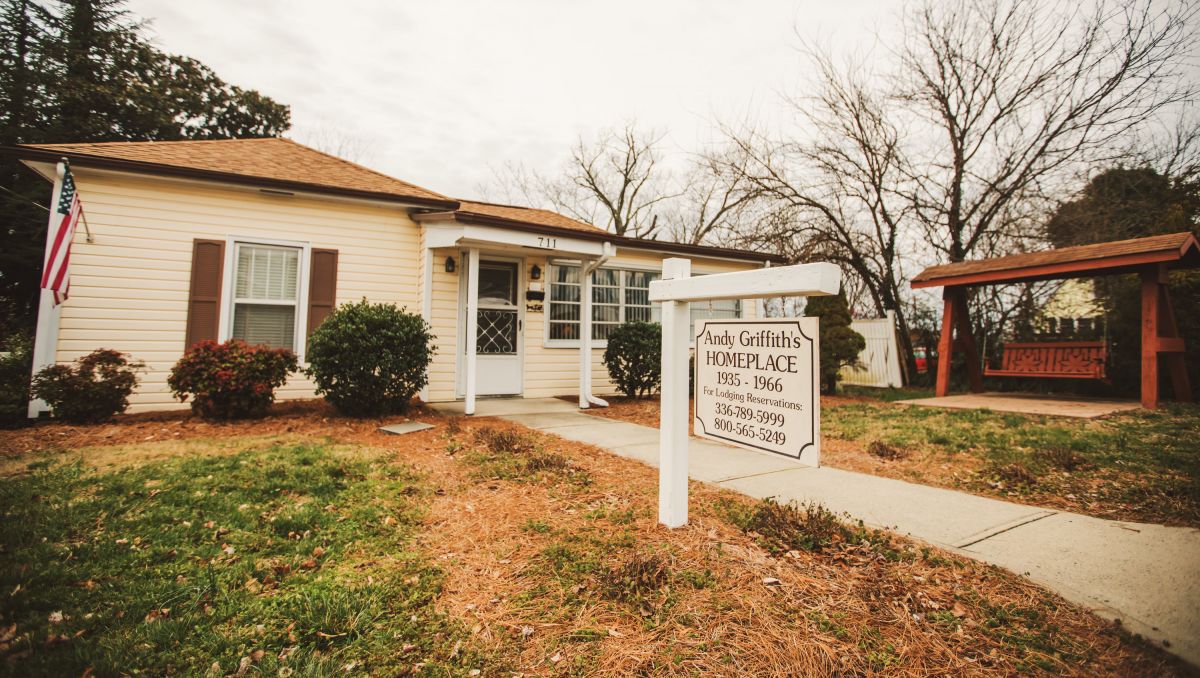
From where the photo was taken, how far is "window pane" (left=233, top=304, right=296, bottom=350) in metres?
7.21

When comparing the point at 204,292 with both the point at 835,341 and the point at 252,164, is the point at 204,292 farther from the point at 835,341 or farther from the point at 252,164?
the point at 835,341

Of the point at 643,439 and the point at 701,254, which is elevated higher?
the point at 701,254

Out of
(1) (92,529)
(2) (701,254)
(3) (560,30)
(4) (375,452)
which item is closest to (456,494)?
(4) (375,452)

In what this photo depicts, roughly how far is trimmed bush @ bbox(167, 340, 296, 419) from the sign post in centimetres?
551

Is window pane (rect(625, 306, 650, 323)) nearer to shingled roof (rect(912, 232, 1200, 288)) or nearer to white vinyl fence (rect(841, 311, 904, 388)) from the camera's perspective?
shingled roof (rect(912, 232, 1200, 288))

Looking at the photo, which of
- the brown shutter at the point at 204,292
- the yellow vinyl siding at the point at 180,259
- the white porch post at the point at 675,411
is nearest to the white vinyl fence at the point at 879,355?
the yellow vinyl siding at the point at 180,259

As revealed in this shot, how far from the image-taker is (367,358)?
244 inches

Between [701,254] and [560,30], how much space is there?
217 inches

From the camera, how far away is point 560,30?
10398 millimetres

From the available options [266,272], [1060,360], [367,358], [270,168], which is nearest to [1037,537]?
[367,358]

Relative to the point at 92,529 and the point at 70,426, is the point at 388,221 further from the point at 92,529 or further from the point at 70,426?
the point at 92,529

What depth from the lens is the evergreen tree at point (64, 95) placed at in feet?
31.7

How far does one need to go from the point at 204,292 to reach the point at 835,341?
10853 mm

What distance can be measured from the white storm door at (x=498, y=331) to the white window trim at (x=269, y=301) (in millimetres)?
2393
